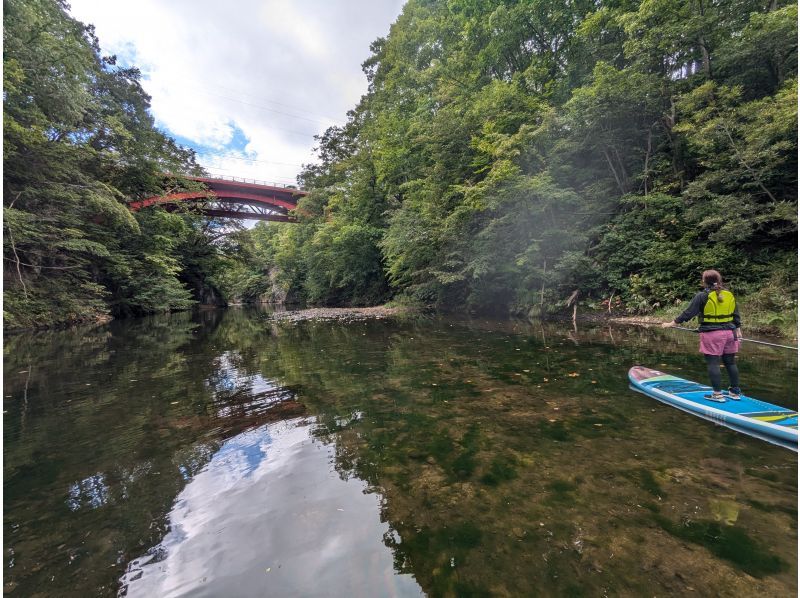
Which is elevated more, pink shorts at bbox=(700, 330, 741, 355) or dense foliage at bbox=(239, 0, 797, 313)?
dense foliage at bbox=(239, 0, 797, 313)

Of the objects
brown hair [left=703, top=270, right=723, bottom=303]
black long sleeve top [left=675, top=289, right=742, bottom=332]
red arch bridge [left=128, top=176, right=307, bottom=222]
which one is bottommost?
black long sleeve top [left=675, top=289, right=742, bottom=332]

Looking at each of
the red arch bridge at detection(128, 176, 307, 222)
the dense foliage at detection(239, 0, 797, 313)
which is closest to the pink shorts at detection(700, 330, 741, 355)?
the dense foliage at detection(239, 0, 797, 313)

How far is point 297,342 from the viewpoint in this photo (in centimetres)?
1104

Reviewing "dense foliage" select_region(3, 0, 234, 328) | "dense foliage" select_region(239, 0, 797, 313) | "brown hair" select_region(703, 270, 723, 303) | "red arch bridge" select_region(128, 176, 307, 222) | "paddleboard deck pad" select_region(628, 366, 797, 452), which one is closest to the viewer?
"paddleboard deck pad" select_region(628, 366, 797, 452)

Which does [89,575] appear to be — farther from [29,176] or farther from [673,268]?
[29,176]

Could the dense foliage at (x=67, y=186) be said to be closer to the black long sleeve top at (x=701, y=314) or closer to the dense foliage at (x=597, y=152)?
the dense foliage at (x=597, y=152)

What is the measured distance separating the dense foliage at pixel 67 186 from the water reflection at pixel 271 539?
→ 16.0 meters

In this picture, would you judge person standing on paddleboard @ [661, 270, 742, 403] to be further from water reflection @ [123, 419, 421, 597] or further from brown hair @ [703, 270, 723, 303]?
water reflection @ [123, 419, 421, 597]

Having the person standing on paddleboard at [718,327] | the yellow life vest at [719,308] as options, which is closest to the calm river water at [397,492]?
the person standing on paddleboard at [718,327]

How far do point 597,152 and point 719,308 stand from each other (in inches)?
530

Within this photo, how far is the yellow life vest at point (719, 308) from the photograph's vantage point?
429 centimetres

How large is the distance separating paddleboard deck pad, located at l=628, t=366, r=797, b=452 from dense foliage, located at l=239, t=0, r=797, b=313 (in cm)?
726

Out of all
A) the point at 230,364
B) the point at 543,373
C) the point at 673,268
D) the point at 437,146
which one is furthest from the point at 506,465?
the point at 437,146

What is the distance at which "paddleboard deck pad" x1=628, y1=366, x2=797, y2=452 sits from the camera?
3310mm
